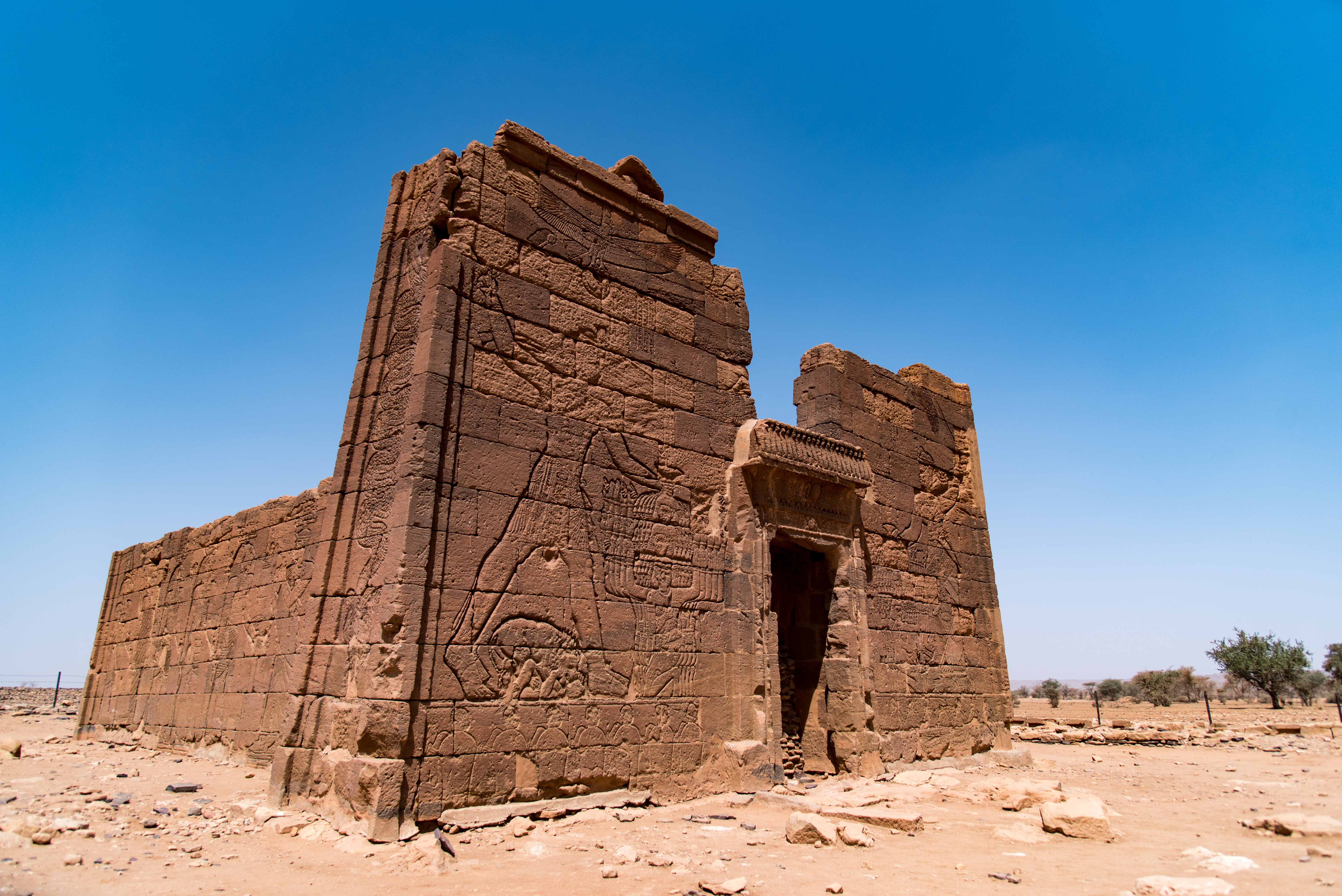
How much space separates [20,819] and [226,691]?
198 inches

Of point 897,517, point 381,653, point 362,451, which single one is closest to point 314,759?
point 381,653

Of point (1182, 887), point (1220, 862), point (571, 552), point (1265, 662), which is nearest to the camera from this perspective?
point (1182, 887)

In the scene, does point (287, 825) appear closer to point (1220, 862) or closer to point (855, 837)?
point (855, 837)

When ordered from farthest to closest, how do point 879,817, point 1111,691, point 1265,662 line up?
point 1111,691, point 1265,662, point 879,817

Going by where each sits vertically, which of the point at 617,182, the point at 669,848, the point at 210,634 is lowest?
the point at 669,848

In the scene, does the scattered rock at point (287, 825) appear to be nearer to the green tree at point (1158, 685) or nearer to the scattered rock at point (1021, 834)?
the scattered rock at point (1021, 834)

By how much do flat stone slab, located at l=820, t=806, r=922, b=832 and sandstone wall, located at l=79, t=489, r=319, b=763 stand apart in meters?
5.21

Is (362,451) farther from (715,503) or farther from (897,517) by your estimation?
(897,517)

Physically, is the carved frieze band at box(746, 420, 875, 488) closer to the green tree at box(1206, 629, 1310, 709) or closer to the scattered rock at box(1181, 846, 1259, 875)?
the scattered rock at box(1181, 846, 1259, 875)

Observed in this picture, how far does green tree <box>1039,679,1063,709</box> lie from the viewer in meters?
29.4

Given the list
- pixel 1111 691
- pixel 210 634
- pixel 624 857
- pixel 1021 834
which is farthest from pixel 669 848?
pixel 1111 691

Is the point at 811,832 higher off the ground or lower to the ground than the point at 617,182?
lower

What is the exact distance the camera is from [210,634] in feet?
33.2

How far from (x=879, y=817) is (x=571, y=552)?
2932 mm
